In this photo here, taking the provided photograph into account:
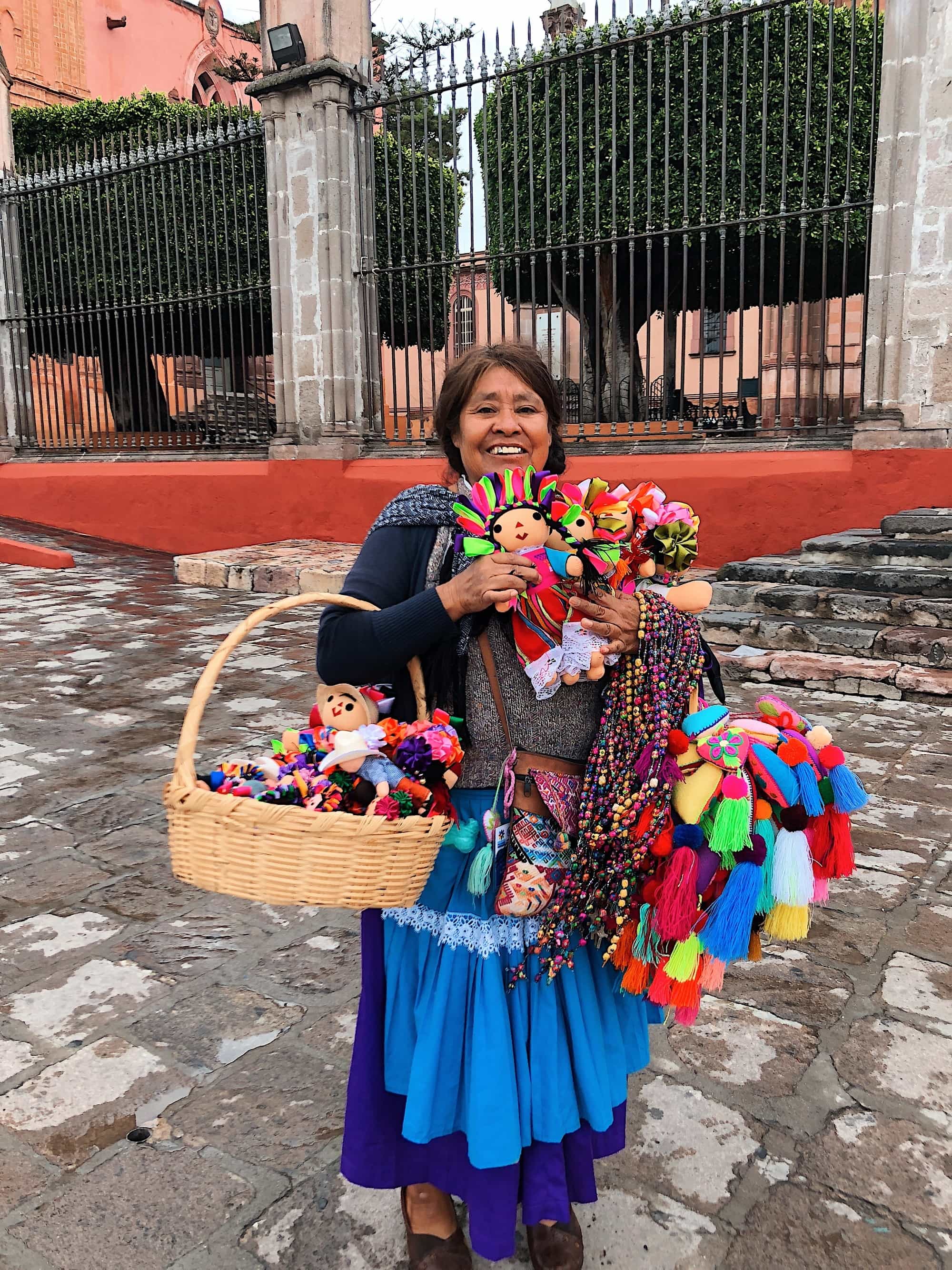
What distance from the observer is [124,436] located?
39.7 feet

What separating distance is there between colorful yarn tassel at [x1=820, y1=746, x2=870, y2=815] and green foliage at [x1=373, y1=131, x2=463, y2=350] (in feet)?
21.1

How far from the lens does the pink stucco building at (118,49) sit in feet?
66.7

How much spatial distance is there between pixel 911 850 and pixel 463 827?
233cm

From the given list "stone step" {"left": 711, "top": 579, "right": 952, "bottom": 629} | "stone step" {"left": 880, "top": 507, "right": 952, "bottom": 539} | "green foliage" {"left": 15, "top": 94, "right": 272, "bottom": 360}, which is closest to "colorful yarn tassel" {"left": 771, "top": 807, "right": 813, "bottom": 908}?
"stone step" {"left": 711, "top": 579, "right": 952, "bottom": 629}

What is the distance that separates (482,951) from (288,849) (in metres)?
0.41

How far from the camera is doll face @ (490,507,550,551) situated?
5.14 ft

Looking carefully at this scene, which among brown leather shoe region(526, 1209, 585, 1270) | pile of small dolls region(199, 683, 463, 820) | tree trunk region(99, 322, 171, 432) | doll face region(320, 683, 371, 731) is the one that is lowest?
brown leather shoe region(526, 1209, 585, 1270)

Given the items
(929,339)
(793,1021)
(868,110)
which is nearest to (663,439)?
(929,339)

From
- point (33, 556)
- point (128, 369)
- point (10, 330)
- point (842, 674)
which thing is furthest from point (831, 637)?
point (10, 330)

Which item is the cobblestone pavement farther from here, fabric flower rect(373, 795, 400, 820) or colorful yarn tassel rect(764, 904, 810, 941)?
fabric flower rect(373, 795, 400, 820)

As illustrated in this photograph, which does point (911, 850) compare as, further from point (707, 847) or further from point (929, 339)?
point (929, 339)

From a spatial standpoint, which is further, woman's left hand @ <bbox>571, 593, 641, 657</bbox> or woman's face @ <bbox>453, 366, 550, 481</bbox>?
woman's face @ <bbox>453, 366, 550, 481</bbox>

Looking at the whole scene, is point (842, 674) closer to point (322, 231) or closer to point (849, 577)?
point (849, 577)

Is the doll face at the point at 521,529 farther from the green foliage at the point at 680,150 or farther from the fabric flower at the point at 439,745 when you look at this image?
the green foliage at the point at 680,150
